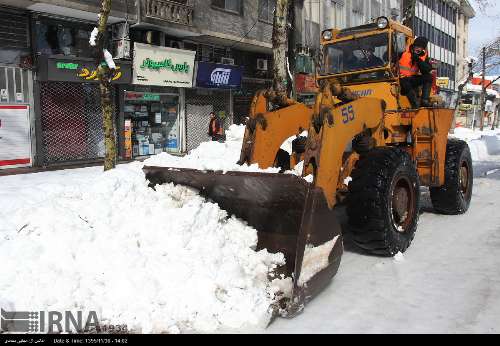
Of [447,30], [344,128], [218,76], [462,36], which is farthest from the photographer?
[462,36]

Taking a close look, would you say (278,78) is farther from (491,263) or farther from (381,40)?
(491,263)

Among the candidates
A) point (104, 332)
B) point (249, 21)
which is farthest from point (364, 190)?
point (249, 21)

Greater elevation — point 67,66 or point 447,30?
point 447,30

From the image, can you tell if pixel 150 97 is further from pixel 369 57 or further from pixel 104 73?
pixel 369 57

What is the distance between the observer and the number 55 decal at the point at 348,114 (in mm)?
4496

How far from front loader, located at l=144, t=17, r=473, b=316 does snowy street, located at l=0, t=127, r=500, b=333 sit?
0.18m

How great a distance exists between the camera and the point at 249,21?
1781cm

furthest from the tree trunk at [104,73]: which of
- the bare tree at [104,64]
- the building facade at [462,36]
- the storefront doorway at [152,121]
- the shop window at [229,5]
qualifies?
the building facade at [462,36]

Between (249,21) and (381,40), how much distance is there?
41.1 feet

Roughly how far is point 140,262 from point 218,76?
563 inches

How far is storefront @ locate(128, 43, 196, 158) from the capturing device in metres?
14.6

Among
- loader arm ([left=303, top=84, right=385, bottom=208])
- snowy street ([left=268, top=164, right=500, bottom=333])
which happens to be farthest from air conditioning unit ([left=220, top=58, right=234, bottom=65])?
loader arm ([left=303, top=84, right=385, bottom=208])

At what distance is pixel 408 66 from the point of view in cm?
621

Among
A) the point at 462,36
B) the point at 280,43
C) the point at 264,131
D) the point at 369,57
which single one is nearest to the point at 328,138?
the point at 264,131
